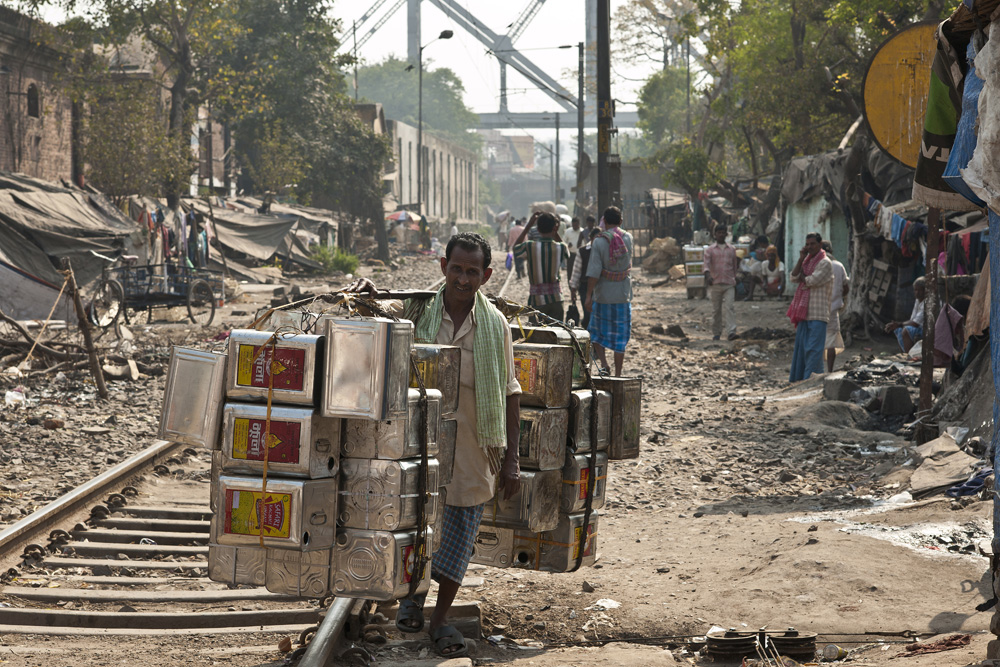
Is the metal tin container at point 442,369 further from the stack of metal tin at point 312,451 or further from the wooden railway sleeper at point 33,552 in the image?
the wooden railway sleeper at point 33,552

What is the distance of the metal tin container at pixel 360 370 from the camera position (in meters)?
3.13

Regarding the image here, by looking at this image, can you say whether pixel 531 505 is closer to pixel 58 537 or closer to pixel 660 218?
pixel 58 537

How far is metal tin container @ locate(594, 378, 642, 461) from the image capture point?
15.3 feet

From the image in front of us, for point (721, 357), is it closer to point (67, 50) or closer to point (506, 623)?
point (506, 623)

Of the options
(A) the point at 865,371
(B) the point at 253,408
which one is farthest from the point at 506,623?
(A) the point at 865,371

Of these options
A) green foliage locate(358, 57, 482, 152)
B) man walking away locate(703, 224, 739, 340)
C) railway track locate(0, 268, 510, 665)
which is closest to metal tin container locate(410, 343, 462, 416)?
railway track locate(0, 268, 510, 665)

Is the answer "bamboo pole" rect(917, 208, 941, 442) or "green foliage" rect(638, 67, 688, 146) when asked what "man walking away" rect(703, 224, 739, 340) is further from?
"green foliage" rect(638, 67, 688, 146)

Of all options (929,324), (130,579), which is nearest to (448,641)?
(130,579)

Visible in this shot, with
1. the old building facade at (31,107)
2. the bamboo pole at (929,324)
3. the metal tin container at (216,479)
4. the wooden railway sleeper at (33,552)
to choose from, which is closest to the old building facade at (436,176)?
the old building facade at (31,107)

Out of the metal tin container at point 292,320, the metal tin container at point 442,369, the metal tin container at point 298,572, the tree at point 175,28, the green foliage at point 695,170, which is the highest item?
the tree at point 175,28

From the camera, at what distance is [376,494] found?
3346 millimetres

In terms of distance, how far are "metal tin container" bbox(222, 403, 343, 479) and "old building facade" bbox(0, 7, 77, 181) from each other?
23.0m

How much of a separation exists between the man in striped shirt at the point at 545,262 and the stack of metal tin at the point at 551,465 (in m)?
5.64

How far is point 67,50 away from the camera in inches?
1008
